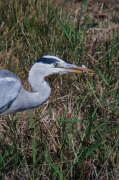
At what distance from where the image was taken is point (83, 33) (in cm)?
640

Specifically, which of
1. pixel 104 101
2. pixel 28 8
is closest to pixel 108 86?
pixel 104 101

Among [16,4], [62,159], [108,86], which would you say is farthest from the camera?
[16,4]

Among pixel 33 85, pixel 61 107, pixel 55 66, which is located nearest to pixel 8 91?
pixel 33 85

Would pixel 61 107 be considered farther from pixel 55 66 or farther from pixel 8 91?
pixel 55 66

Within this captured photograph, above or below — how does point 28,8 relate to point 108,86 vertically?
above

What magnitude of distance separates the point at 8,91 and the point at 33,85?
0.26m

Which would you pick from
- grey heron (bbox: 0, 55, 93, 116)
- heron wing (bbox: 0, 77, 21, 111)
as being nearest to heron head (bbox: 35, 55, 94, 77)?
grey heron (bbox: 0, 55, 93, 116)

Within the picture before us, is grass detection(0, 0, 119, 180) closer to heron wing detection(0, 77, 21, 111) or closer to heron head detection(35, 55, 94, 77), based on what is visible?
heron wing detection(0, 77, 21, 111)

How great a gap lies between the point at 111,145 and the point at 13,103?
94 cm

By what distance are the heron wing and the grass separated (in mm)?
237

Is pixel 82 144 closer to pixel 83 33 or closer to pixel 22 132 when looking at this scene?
pixel 22 132

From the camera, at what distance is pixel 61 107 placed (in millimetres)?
5816

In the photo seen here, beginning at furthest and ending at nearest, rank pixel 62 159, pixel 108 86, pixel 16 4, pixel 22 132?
1. pixel 16 4
2. pixel 108 86
3. pixel 22 132
4. pixel 62 159

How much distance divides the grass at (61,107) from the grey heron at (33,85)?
18 centimetres
